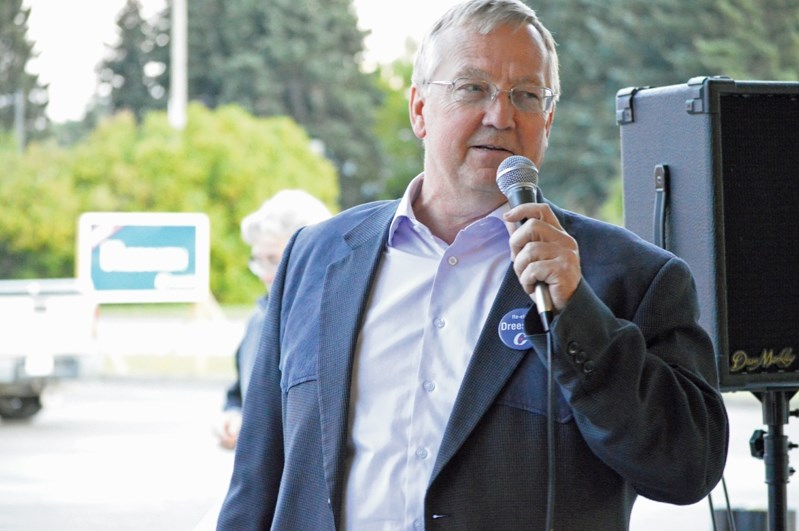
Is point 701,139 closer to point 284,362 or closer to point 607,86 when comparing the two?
point 284,362

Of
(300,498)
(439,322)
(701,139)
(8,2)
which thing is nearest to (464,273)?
(439,322)

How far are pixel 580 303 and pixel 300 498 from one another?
1.98 feet

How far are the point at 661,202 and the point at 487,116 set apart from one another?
2.26ft

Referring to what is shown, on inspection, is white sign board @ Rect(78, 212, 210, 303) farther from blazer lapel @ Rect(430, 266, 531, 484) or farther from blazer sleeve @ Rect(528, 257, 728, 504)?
blazer sleeve @ Rect(528, 257, 728, 504)

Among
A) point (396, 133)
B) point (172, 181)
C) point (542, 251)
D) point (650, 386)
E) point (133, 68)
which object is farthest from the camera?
point (133, 68)

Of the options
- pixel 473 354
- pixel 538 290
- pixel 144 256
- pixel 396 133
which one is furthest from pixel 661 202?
pixel 396 133

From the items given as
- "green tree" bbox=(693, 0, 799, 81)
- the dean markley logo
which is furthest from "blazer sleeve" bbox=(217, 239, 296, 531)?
"green tree" bbox=(693, 0, 799, 81)

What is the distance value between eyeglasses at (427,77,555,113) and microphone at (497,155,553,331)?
0.51ft

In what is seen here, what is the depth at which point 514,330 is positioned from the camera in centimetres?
186

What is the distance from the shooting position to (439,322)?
1.95 metres

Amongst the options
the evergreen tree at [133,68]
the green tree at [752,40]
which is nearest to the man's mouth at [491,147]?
the green tree at [752,40]

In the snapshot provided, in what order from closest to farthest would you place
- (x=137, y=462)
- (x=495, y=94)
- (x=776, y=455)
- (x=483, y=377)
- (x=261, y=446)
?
(x=483, y=377), (x=495, y=94), (x=261, y=446), (x=776, y=455), (x=137, y=462)

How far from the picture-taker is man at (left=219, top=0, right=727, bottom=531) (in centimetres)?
172

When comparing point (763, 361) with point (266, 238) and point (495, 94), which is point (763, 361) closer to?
point (495, 94)
